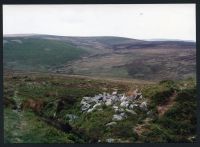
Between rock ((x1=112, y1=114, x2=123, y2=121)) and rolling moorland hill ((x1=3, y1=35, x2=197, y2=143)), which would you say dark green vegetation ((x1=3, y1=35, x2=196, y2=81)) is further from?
rock ((x1=112, y1=114, x2=123, y2=121))

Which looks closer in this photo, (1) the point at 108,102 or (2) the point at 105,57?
(1) the point at 108,102

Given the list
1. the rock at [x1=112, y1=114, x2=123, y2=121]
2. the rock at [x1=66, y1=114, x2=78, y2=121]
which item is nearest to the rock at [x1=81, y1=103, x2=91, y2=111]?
the rock at [x1=66, y1=114, x2=78, y2=121]

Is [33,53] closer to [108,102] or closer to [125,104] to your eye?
[108,102]

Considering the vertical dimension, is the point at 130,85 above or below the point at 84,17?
below

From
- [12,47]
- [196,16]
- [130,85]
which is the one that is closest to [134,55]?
[130,85]

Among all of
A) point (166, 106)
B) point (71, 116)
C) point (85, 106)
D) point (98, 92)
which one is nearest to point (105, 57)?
point (98, 92)

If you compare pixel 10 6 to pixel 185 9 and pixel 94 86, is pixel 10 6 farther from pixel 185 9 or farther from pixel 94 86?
pixel 185 9
